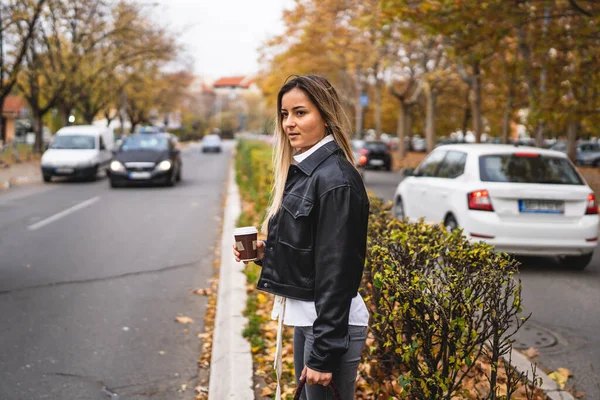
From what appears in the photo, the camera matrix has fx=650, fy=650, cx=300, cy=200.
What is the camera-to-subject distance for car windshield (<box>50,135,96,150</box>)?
22250mm

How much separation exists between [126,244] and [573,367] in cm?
688

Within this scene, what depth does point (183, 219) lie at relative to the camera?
12.9 m

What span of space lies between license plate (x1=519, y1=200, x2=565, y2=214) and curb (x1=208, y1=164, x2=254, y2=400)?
354 cm

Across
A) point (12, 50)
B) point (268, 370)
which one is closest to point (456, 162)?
point (268, 370)

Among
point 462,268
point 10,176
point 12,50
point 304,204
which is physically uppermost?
point 12,50

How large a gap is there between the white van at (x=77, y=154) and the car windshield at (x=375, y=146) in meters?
12.9

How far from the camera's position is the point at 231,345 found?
4977 mm

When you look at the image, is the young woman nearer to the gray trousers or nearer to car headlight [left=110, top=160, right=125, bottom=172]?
the gray trousers

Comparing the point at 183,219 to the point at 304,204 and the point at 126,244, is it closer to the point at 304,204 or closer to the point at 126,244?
the point at 126,244

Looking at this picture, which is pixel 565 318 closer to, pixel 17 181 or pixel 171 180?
pixel 171 180

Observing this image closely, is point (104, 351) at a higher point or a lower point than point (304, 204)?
lower

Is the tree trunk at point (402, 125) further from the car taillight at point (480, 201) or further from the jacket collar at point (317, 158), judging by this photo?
the jacket collar at point (317, 158)

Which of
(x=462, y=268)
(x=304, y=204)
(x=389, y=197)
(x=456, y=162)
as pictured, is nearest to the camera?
(x=304, y=204)

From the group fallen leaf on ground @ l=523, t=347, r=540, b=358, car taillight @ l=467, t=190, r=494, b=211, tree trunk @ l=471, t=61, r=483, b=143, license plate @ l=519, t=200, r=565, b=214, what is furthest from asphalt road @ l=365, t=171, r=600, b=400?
tree trunk @ l=471, t=61, r=483, b=143
